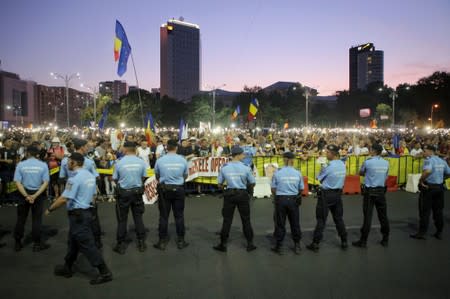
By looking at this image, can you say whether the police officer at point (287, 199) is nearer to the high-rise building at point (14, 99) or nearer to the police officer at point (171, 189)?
the police officer at point (171, 189)

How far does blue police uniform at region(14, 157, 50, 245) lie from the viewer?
6.91 meters

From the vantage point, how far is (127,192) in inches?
270

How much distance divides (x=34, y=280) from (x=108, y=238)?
2.24 metres

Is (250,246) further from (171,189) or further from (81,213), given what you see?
(81,213)

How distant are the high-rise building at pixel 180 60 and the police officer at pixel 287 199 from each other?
156m

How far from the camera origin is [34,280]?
219 inches

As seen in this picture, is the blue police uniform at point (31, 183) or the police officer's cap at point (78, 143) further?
the blue police uniform at point (31, 183)

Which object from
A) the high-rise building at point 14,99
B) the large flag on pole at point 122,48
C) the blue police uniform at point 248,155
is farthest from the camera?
the high-rise building at point 14,99

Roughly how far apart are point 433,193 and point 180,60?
6363 inches

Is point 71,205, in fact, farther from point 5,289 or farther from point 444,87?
point 444,87

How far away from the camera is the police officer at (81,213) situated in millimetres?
5391

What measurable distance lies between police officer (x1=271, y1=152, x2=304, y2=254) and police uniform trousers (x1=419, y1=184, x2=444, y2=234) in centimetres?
289

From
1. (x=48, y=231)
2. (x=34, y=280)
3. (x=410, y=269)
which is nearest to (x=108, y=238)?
(x=48, y=231)

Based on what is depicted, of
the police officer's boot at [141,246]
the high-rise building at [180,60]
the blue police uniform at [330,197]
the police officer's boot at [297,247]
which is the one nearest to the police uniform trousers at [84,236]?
the police officer's boot at [141,246]
